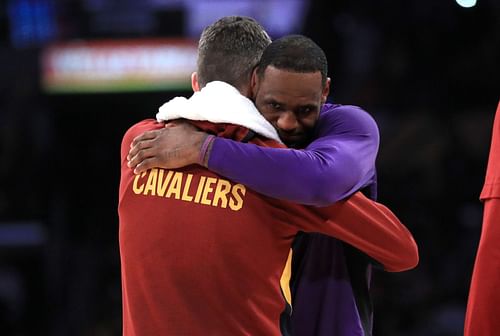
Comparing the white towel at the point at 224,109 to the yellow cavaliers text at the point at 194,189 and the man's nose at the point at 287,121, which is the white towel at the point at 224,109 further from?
the yellow cavaliers text at the point at 194,189

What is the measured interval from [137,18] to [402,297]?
4.09 meters

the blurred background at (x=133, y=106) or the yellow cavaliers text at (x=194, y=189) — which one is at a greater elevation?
the yellow cavaliers text at (x=194, y=189)

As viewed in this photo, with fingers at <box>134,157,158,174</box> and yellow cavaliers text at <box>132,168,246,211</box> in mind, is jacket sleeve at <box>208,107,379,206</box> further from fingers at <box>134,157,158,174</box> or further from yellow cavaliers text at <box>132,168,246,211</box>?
fingers at <box>134,157,158,174</box>

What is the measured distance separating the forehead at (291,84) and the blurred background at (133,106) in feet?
17.7

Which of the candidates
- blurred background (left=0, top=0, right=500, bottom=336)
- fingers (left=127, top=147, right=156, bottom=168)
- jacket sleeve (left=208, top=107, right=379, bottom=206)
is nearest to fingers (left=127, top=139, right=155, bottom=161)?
fingers (left=127, top=147, right=156, bottom=168)

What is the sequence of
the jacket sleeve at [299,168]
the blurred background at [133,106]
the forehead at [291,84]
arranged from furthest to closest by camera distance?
the blurred background at [133,106]
the forehead at [291,84]
the jacket sleeve at [299,168]

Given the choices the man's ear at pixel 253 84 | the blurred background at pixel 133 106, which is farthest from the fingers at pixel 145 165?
the blurred background at pixel 133 106

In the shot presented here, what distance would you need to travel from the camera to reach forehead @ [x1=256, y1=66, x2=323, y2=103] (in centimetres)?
191

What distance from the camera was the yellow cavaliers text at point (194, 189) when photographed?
1878 millimetres

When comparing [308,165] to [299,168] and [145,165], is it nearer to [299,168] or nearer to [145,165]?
[299,168]

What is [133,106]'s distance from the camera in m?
9.01

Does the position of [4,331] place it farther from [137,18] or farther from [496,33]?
[496,33]

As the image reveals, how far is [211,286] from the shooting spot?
1859mm

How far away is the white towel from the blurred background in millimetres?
5429
